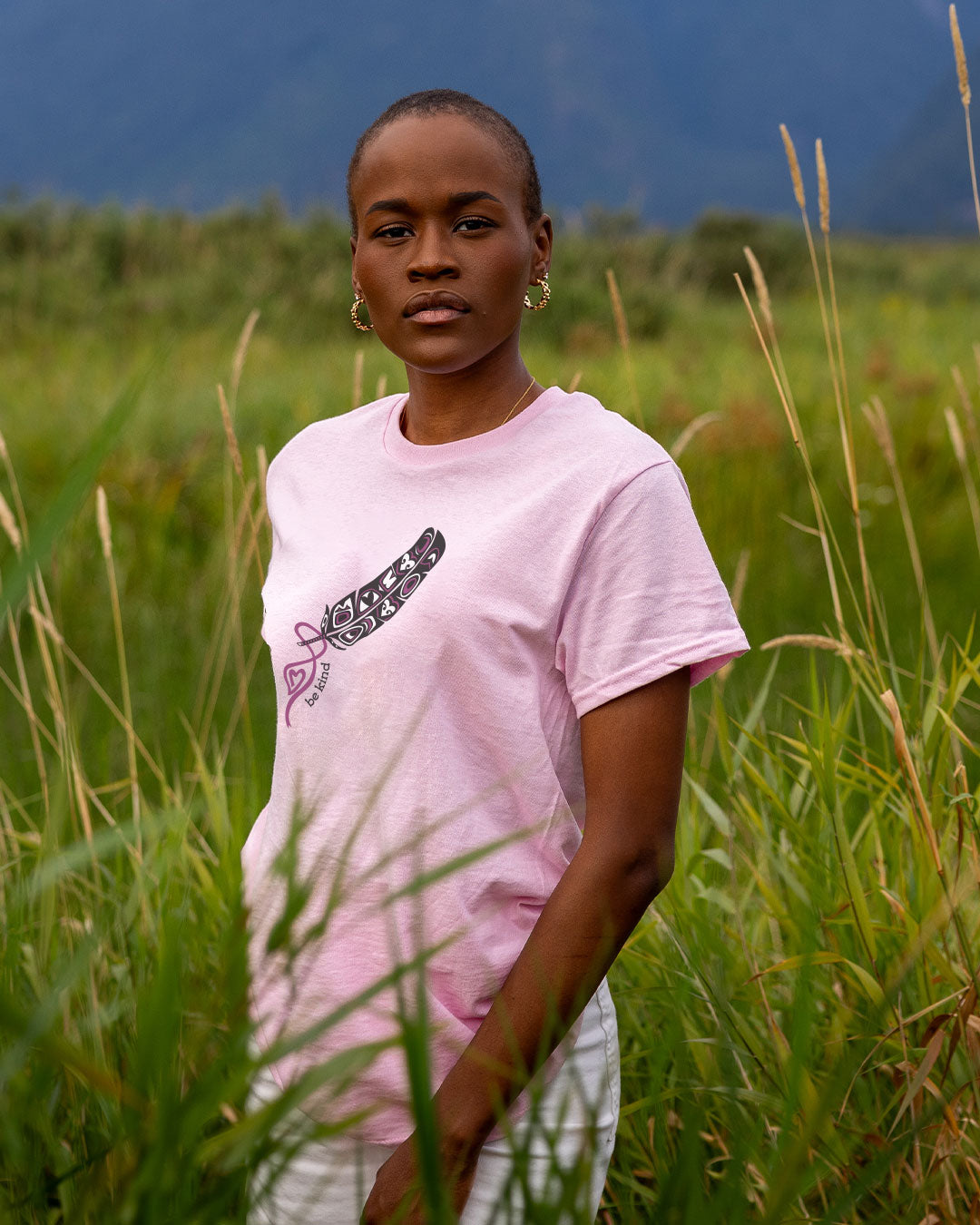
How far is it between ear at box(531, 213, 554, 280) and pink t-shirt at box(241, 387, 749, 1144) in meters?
0.16

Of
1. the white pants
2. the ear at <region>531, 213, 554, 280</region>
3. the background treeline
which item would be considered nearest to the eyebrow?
the ear at <region>531, 213, 554, 280</region>

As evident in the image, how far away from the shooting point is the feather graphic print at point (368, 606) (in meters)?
1.25

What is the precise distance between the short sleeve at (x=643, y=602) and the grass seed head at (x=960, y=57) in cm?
87

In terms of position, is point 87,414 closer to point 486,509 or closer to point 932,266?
point 486,509

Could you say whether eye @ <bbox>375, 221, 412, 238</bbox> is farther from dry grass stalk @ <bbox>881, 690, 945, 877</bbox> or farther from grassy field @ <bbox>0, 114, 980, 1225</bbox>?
dry grass stalk @ <bbox>881, 690, 945, 877</bbox>

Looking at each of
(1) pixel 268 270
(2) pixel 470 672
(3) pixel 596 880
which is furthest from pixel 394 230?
(1) pixel 268 270

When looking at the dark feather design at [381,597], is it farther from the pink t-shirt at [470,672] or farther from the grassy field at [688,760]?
the grassy field at [688,760]

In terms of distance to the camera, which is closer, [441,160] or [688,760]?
[441,160]

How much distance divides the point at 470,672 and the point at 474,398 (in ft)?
1.00

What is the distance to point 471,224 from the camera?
125 cm

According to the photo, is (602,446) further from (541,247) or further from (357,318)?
(357,318)

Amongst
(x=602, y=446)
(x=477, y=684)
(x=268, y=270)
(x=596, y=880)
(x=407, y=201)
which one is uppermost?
(x=268, y=270)

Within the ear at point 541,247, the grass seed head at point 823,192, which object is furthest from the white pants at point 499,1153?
the grass seed head at point 823,192

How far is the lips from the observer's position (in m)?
1.24
